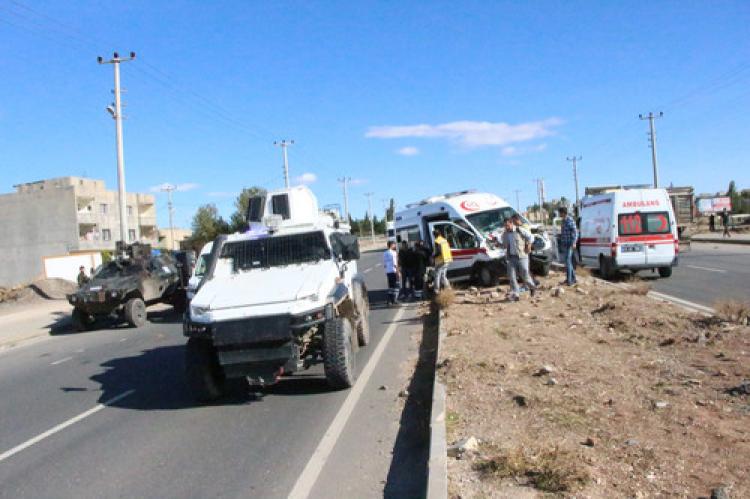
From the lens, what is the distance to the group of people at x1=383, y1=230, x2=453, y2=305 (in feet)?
51.8

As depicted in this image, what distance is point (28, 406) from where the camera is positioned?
8.71 m

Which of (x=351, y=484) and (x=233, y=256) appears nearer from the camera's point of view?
(x=351, y=484)

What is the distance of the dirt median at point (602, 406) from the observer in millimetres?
4262

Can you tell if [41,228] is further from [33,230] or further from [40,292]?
[40,292]

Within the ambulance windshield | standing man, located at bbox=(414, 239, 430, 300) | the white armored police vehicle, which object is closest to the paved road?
the ambulance windshield

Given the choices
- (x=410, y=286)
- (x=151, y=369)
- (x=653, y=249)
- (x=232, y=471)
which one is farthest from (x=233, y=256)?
(x=653, y=249)

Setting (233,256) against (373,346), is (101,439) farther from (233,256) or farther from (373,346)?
(373,346)

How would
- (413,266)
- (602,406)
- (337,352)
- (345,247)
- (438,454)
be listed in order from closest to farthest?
(438,454)
(602,406)
(337,352)
(345,247)
(413,266)

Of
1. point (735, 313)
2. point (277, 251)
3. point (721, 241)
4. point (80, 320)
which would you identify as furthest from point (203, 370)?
point (721, 241)

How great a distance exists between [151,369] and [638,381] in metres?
7.61

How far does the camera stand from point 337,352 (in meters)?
7.58

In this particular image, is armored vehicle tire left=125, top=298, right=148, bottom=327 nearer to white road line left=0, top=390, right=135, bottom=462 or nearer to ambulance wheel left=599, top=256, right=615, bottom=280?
white road line left=0, top=390, right=135, bottom=462

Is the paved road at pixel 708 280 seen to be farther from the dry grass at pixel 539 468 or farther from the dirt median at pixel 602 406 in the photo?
the dry grass at pixel 539 468

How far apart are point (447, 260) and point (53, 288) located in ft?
67.4
